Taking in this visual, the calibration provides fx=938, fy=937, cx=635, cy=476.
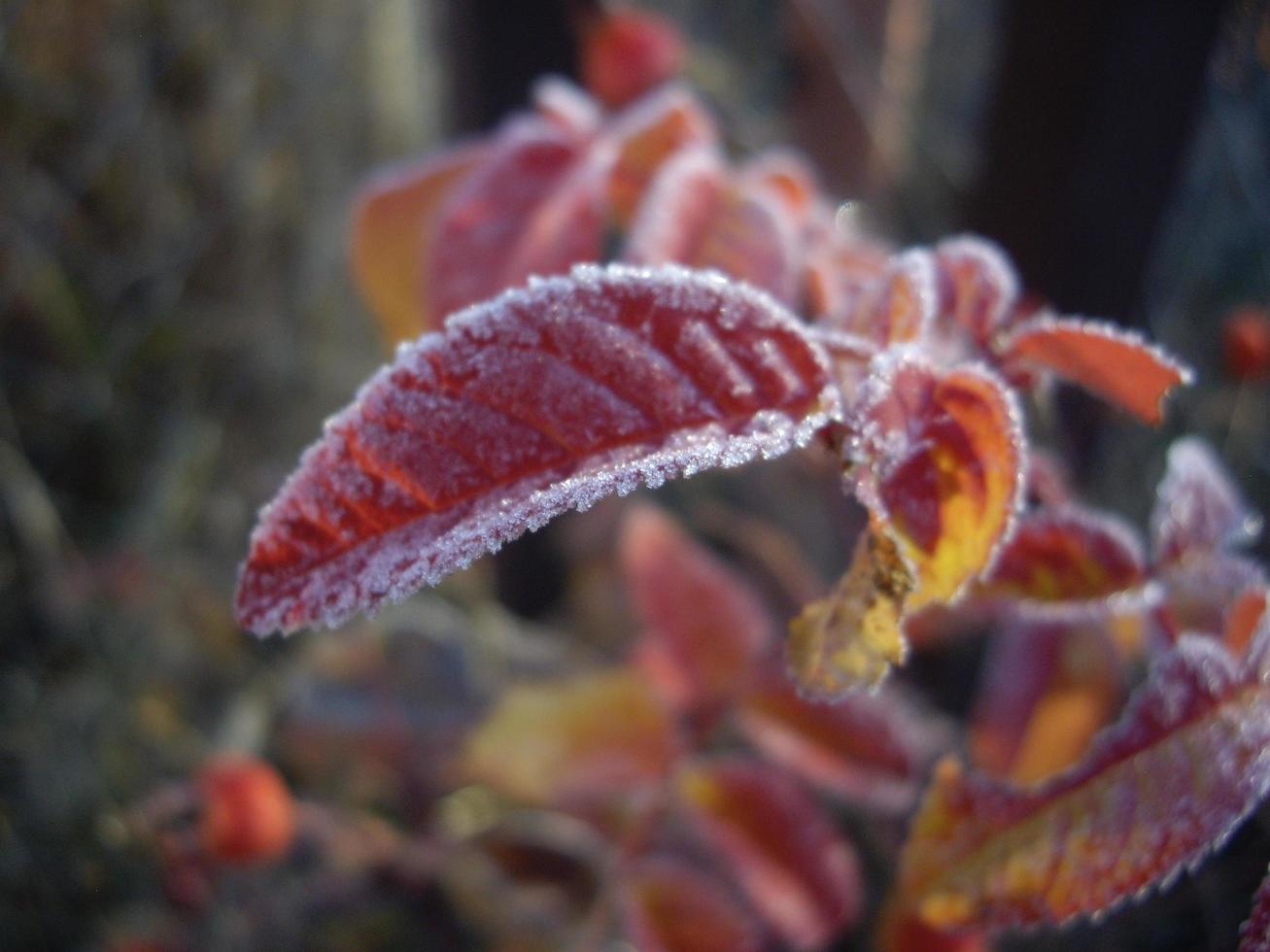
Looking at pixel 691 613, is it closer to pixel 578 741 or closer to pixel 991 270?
pixel 578 741

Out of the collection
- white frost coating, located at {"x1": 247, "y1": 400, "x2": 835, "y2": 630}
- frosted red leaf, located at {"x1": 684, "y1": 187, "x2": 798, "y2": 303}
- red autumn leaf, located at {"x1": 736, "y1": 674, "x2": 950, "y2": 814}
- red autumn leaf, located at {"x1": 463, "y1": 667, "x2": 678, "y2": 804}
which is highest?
frosted red leaf, located at {"x1": 684, "y1": 187, "x2": 798, "y2": 303}

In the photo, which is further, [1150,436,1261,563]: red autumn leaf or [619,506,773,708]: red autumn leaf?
[619,506,773,708]: red autumn leaf

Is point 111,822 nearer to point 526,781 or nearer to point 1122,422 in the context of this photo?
point 526,781

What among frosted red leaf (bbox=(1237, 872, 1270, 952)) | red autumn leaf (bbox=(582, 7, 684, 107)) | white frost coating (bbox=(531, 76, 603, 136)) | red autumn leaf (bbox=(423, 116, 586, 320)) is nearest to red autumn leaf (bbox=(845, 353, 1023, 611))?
frosted red leaf (bbox=(1237, 872, 1270, 952))

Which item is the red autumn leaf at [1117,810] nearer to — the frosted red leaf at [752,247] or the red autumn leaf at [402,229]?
the frosted red leaf at [752,247]

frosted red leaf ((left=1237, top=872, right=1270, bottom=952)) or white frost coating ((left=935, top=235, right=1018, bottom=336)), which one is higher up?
white frost coating ((left=935, top=235, right=1018, bottom=336))

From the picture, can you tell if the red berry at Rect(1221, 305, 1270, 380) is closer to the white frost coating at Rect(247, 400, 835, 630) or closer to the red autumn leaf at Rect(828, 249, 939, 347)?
the red autumn leaf at Rect(828, 249, 939, 347)

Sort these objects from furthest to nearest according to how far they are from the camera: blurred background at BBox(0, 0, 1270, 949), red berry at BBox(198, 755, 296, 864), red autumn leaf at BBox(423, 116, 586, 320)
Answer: blurred background at BBox(0, 0, 1270, 949) → red berry at BBox(198, 755, 296, 864) → red autumn leaf at BBox(423, 116, 586, 320)
